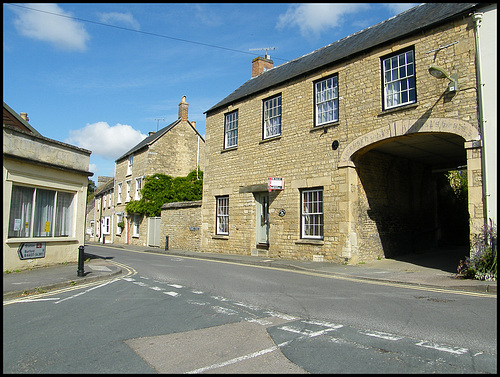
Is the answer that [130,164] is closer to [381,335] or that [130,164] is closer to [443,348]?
[381,335]

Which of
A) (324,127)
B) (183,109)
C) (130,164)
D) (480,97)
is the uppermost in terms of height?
(183,109)

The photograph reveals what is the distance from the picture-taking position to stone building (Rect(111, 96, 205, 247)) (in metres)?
30.6

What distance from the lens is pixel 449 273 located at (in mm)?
11078

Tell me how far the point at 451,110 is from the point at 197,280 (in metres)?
8.72

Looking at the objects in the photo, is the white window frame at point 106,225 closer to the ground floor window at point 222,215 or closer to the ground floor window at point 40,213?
the ground floor window at point 222,215

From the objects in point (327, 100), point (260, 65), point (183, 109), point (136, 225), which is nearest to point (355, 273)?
point (327, 100)

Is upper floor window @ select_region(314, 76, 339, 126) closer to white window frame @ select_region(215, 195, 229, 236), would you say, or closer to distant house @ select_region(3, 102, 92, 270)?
white window frame @ select_region(215, 195, 229, 236)

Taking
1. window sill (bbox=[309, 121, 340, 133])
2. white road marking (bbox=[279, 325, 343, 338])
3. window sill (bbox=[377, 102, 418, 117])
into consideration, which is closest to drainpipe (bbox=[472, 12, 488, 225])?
window sill (bbox=[377, 102, 418, 117])

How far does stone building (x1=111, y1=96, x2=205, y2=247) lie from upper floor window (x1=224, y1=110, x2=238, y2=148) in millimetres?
11025

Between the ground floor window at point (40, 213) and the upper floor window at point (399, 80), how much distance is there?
11.5m

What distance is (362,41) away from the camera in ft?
50.4

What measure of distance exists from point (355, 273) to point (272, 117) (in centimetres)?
854

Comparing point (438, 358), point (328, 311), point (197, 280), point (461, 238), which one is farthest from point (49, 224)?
point (461, 238)

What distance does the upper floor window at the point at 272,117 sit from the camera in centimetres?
1738
